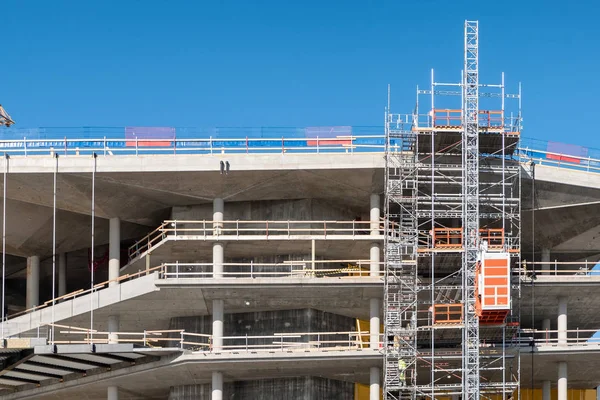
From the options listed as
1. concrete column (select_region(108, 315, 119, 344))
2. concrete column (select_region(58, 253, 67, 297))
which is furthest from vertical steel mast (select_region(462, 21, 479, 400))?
concrete column (select_region(58, 253, 67, 297))

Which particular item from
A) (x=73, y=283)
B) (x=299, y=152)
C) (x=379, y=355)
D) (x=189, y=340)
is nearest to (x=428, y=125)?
(x=299, y=152)

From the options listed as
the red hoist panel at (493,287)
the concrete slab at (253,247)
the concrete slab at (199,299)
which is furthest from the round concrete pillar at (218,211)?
the red hoist panel at (493,287)

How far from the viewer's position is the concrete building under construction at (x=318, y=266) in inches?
2184

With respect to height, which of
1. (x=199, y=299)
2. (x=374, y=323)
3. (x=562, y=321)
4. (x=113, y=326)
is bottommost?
(x=113, y=326)

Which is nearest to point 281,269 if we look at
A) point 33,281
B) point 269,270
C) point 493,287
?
point 269,270

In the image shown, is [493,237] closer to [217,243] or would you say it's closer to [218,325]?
[217,243]

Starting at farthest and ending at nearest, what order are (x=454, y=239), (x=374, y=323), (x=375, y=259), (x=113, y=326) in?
(x=454, y=239) → (x=113, y=326) → (x=375, y=259) → (x=374, y=323)

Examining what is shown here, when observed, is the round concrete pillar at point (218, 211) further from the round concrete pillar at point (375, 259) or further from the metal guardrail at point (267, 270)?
the round concrete pillar at point (375, 259)

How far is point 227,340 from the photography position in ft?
193

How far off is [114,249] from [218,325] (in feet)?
24.0

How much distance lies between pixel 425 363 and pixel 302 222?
28.5 ft

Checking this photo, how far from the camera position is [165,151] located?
190 feet

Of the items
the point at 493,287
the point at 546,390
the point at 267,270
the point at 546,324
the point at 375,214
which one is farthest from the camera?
the point at 546,324

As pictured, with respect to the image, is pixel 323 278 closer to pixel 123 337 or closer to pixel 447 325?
pixel 447 325
